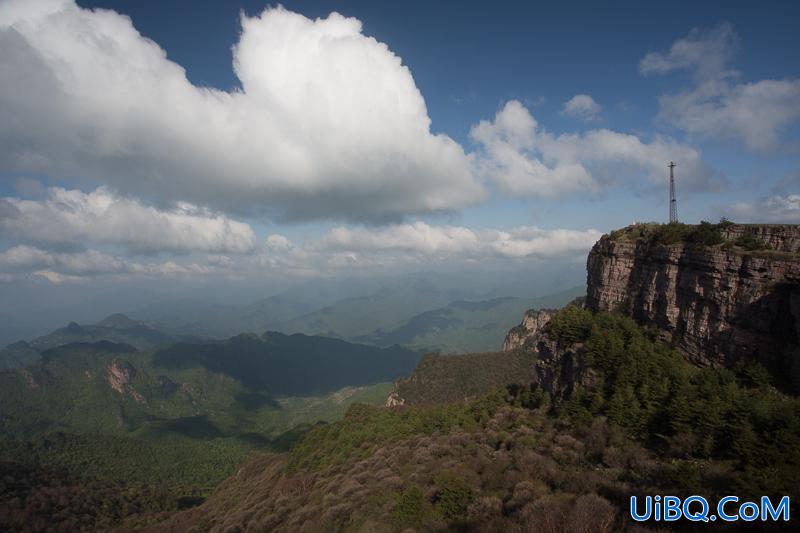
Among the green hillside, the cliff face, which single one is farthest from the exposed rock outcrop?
the cliff face

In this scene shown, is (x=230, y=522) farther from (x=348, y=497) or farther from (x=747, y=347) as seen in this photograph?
(x=747, y=347)

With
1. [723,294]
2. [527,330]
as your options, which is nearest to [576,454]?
[723,294]

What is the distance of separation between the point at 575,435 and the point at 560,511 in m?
15.5

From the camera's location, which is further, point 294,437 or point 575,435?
point 294,437

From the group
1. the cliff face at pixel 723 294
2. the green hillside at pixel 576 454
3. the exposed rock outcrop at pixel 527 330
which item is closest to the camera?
the green hillside at pixel 576 454

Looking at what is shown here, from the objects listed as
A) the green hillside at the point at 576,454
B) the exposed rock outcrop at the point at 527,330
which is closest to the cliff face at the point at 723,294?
the green hillside at the point at 576,454

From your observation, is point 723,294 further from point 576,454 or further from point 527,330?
point 527,330

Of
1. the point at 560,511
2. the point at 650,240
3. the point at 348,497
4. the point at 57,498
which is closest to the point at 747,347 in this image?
the point at 650,240

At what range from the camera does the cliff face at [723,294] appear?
25406 millimetres

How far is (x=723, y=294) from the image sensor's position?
28.7 m

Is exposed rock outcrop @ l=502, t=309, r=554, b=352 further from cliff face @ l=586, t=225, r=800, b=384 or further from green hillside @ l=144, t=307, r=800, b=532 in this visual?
cliff face @ l=586, t=225, r=800, b=384

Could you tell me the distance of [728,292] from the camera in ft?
93.1

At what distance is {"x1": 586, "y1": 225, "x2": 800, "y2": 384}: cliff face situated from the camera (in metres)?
25.4

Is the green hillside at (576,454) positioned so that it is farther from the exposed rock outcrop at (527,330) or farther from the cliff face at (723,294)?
the exposed rock outcrop at (527,330)
